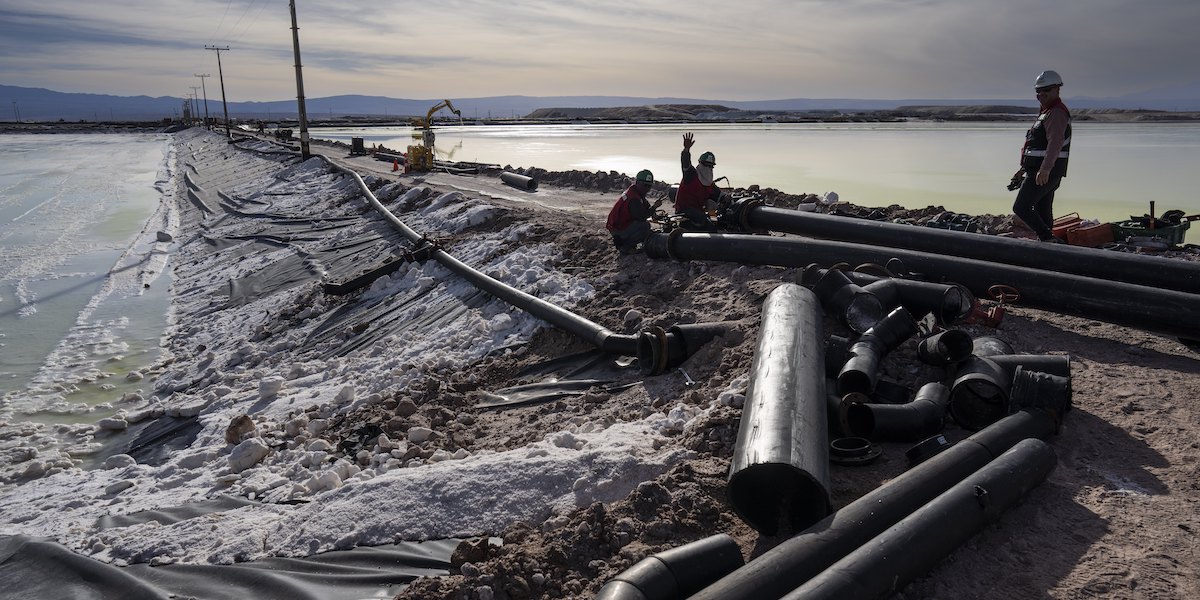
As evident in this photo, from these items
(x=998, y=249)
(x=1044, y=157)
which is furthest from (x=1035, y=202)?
(x=998, y=249)

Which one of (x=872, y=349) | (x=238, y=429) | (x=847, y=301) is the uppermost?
(x=847, y=301)

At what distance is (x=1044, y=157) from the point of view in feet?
25.4

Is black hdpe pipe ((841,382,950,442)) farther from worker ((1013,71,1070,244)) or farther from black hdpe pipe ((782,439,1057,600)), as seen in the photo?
worker ((1013,71,1070,244))

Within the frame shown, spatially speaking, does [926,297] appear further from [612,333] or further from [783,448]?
[783,448]

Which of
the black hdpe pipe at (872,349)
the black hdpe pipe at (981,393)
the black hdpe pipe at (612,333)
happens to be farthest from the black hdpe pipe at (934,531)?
the black hdpe pipe at (612,333)

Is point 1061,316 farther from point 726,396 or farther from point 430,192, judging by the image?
point 430,192

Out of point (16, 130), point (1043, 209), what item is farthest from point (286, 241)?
point (16, 130)

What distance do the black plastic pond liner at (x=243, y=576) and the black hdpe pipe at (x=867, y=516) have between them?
1721mm

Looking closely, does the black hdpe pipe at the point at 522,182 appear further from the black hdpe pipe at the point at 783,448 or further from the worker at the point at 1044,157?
the black hdpe pipe at the point at 783,448

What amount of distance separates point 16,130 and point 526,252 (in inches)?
3694

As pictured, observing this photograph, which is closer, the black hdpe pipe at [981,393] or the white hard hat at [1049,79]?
the black hdpe pipe at [981,393]

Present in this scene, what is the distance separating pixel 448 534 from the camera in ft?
13.9

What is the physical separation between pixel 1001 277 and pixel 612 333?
3430mm

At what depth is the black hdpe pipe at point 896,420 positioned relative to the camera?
443cm
